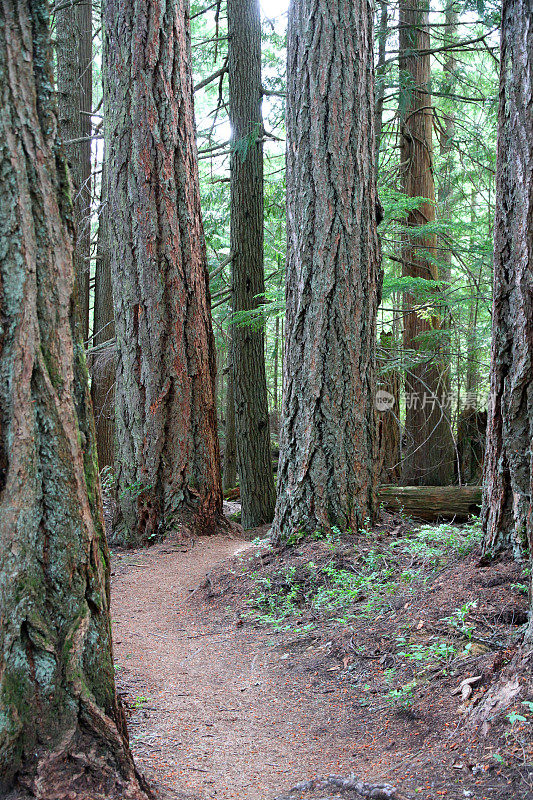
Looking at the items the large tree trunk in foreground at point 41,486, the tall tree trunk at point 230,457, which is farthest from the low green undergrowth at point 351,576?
the tall tree trunk at point 230,457

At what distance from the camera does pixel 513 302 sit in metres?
3.59

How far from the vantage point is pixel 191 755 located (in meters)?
2.75

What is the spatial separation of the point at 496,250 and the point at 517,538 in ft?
5.58

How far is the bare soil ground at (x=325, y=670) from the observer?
247cm

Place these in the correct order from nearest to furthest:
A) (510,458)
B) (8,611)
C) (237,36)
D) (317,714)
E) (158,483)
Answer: (8,611) → (317,714) → (510,458) → (158,483) → (237,36)

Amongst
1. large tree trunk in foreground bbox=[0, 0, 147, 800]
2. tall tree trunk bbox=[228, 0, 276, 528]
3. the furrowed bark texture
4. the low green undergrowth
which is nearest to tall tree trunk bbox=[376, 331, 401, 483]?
tall tree trunk bbox=[228, 0, 276, 528]

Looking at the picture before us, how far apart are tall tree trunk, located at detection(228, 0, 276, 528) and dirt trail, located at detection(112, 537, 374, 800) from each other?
4015mm

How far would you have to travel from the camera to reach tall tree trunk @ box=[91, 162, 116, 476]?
426 inches

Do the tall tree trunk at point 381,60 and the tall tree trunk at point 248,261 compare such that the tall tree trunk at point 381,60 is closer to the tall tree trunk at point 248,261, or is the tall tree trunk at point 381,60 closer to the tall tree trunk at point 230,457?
the tall tree trunk at point 248,261

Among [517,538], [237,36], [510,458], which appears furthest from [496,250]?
[237,36]

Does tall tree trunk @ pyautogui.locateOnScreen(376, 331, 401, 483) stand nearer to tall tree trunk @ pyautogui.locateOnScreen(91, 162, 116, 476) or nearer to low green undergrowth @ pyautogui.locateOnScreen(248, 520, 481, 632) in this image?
tall tree trunk @ pyautogui.locateOnScreen(91, 162, 116, 476)

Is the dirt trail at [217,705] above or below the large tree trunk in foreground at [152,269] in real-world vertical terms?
below

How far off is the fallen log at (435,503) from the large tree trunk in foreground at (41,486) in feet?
18.4

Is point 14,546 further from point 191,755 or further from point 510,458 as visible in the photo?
point 510,458
